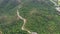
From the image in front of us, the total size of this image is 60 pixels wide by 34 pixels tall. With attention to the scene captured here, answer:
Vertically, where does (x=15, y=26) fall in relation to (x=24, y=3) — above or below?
below

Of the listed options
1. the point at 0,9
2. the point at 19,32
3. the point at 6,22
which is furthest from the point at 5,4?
the point at 19,32

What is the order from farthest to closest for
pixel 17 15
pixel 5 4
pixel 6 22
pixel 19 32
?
pixel 5 4, pixel 17 15, pixel 6 22, pixel 19 32

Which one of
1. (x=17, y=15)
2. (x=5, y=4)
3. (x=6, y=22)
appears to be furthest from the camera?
(x=5, y=4)

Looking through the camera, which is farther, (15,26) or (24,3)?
(24,3)

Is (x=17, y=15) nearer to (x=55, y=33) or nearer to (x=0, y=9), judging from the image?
(x=0, y=9)

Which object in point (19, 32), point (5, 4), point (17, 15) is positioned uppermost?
point (5, 4)

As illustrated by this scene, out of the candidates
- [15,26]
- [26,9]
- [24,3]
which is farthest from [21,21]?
[24,3]
